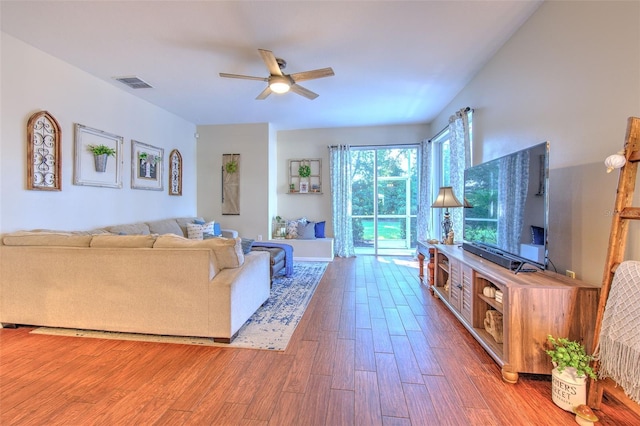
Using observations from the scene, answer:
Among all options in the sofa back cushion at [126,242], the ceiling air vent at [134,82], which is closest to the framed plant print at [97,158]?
the ceiling air vent at [134,82]

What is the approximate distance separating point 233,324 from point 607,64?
10.4 ft

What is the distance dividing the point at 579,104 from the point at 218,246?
9.51 ft

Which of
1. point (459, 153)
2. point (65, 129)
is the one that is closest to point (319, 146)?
point (459, 153)

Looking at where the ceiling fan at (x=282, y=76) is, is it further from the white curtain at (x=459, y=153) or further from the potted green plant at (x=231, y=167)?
the potted green plant at (x=231, y=167)

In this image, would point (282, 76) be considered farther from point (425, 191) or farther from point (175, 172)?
point (425, 191)

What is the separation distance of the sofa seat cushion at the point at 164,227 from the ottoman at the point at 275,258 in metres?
1.63

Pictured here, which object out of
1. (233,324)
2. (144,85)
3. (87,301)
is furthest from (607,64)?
(144,85)

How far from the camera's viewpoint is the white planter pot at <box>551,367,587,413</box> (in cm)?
153

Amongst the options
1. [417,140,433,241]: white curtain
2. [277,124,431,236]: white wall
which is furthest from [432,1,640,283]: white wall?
[277,124,431,236]: white wall

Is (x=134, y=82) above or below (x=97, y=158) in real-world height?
above

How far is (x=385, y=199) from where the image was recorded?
607 cm

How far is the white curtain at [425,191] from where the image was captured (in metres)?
5.57

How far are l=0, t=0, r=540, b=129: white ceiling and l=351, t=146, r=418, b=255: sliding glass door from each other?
6.36 ft

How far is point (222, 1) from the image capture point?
2201 mm
